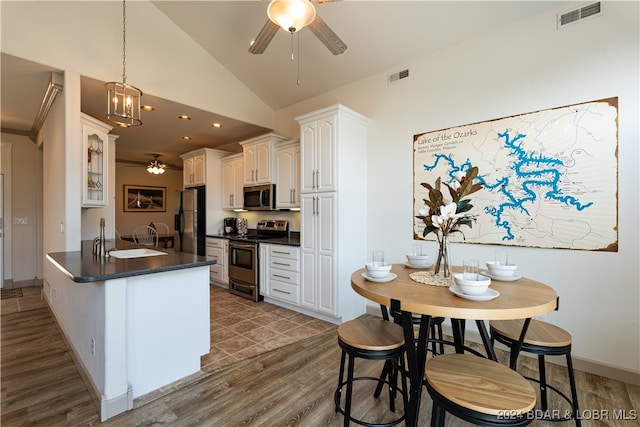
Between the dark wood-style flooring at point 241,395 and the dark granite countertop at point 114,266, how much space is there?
89 cm

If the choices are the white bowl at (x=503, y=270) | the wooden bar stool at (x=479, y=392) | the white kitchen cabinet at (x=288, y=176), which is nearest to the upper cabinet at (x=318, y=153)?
the white kitchen cabinet at (x=288, y=176)

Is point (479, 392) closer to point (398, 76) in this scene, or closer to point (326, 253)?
point (326, 253)

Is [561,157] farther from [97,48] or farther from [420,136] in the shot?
[97,48]

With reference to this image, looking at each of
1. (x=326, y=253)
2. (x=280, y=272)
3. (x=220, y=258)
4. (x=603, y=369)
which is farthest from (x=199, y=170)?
(x=603, y=369)

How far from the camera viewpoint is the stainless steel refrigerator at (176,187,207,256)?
17.7 ft

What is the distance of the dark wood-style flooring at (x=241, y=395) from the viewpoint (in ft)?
5.97

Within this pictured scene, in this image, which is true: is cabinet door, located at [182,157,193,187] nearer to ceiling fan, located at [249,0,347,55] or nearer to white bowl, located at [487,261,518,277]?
ceiling fan, located at [249,0,347,55]

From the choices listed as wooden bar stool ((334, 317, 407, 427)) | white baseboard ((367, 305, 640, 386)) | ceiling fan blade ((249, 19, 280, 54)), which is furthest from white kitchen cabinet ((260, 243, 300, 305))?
white baseboard ((367, 305, 640, 386))

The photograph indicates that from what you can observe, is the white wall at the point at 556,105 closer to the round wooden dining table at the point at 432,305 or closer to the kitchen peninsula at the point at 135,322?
the round wooden dining table at the point at 432,305

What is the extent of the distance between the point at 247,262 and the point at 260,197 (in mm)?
1078

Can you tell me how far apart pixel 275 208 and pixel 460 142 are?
279 cm

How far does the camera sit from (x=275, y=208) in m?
4.62

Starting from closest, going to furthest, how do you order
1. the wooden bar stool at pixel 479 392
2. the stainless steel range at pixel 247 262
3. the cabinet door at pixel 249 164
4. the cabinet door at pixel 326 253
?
the wooden bar stool at pixel 479 392
the cabinet door at pixel 326 253
the stainless steel range at pixel 247 262
the cabinet door at pixel 249 164

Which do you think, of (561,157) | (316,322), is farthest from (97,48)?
(561,157)
